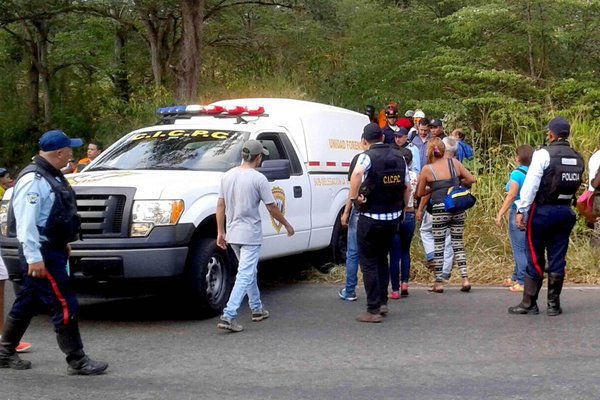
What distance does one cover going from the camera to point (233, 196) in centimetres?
828

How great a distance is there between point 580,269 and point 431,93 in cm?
698

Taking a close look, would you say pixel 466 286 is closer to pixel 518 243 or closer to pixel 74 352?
pixel 518 243

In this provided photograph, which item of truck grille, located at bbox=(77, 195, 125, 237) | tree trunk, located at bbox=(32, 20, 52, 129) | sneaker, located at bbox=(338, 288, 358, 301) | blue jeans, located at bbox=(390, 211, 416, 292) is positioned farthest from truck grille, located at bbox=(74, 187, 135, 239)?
tree trunk, located at bbox=(32, 20, 52, 129)

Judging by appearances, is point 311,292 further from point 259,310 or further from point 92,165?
point 92,165

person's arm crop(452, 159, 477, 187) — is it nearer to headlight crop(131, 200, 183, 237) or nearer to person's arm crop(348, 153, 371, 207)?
person's arm crop(348, 153, 371, 207)

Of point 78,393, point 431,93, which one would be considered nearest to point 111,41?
point 431,93

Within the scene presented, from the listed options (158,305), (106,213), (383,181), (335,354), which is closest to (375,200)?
(383,181)

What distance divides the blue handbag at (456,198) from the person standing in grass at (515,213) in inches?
14.2

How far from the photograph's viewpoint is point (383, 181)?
27.6 feet

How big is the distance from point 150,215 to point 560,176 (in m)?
3.70

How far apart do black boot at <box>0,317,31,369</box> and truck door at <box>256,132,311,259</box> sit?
3.37 metres

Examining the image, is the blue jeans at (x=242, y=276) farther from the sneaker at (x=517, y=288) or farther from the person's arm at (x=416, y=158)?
the person's arm at (x=416, y=158)

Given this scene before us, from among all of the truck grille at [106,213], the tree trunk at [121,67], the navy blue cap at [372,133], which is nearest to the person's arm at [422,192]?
the navy blue cap at [372,133]

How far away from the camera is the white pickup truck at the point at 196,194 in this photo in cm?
830
